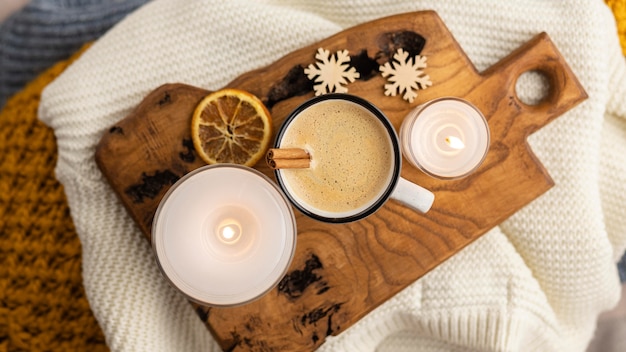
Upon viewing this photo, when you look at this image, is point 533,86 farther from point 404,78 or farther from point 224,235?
Answer: point 224,235

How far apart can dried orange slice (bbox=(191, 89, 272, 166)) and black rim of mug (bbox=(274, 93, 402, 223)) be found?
0.06 meters

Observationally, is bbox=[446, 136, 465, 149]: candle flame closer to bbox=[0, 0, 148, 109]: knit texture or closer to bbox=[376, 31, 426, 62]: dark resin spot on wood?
bbox=[376, 31, 426, 62]: dark resin spot on wood

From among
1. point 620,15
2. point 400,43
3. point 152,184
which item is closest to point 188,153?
point 152,184

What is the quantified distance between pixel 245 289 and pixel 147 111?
266mm

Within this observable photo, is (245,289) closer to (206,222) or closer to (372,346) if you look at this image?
(206,222)

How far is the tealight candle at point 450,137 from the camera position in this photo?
731 millimetres

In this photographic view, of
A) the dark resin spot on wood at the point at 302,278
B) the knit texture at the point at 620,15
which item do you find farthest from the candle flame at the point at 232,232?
the knit texture at the point at 620,15

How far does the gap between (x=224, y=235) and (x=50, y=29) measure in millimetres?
550

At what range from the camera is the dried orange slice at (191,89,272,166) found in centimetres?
72

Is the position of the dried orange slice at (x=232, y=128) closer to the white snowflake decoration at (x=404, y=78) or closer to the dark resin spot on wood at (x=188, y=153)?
the dark resin spot on wood at (x=188, y=153)

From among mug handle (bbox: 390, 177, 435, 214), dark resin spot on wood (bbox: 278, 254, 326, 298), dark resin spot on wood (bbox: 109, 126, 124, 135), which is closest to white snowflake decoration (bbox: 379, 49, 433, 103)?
mug handle (bbox: 390, 177, 435, 214)

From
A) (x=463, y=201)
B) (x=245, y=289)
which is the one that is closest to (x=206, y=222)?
(x=245, y=289)

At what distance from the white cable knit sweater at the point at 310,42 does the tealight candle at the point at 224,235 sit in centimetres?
15

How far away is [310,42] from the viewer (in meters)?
0.80
